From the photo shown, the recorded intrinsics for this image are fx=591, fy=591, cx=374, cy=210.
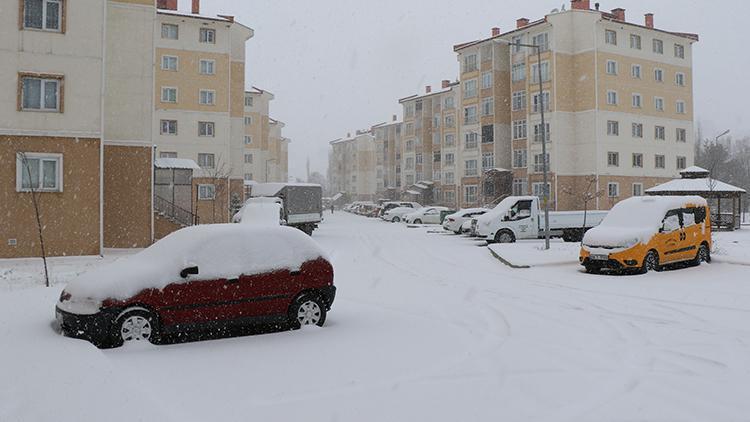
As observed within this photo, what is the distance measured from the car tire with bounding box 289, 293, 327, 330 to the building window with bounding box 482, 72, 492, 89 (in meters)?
49.5

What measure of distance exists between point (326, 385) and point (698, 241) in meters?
14.0

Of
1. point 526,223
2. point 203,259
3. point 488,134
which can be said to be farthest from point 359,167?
point 203,259

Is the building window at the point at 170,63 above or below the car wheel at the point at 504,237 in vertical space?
above

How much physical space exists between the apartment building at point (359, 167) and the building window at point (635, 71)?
6965 centimetres

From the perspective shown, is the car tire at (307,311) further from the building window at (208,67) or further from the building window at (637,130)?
the building window at (637,130)

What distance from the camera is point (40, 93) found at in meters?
19.0

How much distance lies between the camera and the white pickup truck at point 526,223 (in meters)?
24.6

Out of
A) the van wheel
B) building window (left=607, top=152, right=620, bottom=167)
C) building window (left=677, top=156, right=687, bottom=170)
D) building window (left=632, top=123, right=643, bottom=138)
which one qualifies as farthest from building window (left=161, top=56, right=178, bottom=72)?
building window (left=677, top=156, right=687, bottom=170)

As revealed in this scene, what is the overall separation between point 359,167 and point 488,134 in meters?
66.6

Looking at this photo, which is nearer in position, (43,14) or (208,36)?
(43,14)

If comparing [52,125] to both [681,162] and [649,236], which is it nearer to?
[649,236]

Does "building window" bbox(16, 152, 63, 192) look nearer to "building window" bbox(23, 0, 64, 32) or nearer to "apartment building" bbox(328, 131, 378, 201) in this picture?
"building window" bbox(23, 0, 64, 32)

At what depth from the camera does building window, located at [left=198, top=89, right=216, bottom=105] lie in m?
46.7

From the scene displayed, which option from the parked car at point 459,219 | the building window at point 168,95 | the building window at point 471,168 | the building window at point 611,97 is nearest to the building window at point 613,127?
the building window at point 611,97
